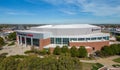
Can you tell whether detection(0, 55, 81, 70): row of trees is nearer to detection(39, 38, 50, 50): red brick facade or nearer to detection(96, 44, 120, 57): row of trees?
detection(96, 44, 120, 57): row of trees

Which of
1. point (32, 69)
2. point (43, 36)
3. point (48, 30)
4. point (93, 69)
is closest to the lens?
point (32, 69)

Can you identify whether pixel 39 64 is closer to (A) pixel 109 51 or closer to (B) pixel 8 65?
(B) pixel 8 65

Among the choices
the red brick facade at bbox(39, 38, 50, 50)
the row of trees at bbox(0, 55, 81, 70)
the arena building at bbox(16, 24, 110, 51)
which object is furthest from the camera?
the arena building at bbox(16, 24, 110, 51)

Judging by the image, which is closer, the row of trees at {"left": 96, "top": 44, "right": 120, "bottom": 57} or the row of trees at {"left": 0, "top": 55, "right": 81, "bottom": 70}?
the row of trees at {"left": 0, "top": 55, "right": 81, "bottom": 70}

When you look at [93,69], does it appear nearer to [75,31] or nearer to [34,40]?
[75,31]

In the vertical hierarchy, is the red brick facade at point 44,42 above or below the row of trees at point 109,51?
above

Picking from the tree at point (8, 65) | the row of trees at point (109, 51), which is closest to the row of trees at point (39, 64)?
the tree at point (8, 65)

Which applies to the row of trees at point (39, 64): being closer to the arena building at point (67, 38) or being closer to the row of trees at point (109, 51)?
the row of trees at point (109, 51)

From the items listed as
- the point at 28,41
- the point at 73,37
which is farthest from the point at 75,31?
the point at 28,41

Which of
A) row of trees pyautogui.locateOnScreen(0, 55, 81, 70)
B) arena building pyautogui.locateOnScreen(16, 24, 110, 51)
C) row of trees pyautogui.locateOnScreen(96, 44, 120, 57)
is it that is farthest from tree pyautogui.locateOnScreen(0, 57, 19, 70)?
arena building pyautogui.locateOnScreen(16, 24, 110, 51)

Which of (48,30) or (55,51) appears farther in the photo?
(48,30)

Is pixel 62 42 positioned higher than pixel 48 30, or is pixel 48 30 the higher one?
pixel 48 30
